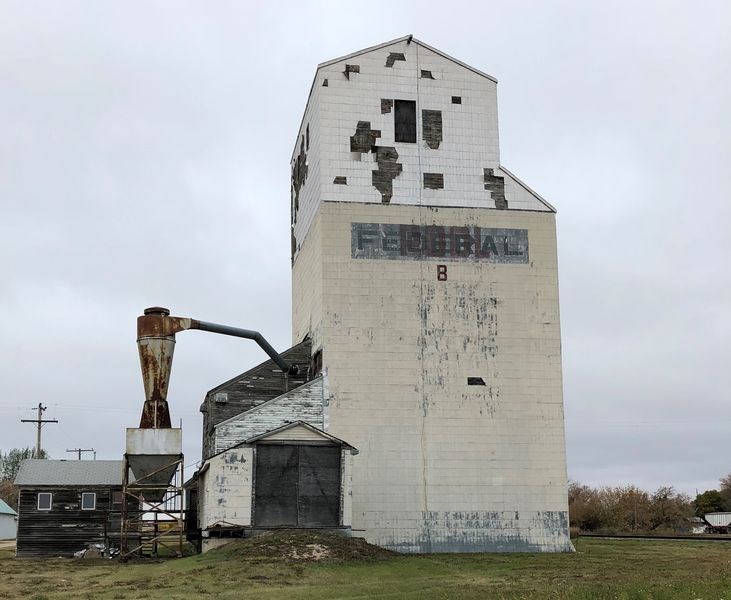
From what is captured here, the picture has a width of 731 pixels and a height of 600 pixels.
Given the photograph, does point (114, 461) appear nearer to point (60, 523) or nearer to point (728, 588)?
point (60, 523)

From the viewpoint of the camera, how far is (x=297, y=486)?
34719mm

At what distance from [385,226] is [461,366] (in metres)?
6.49

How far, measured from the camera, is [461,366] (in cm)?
3916

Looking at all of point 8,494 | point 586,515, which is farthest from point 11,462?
point 586,515

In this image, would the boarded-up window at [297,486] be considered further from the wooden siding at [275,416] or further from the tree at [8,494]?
the tree at [8,494]

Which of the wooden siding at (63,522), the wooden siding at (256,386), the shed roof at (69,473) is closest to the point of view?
the wooden siding at (256,386)

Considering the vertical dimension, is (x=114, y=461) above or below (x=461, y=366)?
below

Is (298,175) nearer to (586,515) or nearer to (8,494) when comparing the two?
(586,515)

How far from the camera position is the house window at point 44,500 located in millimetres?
44188

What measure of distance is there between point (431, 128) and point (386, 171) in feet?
9.40

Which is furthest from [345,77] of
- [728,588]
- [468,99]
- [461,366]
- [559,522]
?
[728,588]

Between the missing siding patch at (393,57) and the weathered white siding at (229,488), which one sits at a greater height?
the missing siding patch at (393,57)

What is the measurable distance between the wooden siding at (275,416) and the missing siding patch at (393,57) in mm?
13993

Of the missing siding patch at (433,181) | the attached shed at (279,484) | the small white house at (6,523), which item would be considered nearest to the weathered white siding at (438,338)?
the missing siding patch at (433,181)
